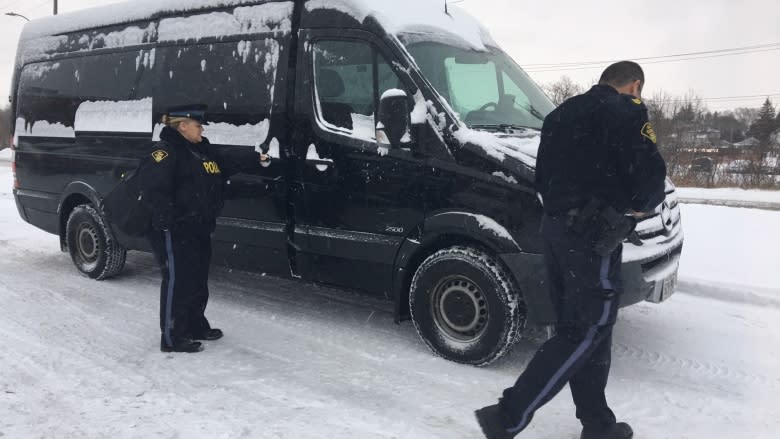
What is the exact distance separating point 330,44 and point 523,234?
1.93 meters

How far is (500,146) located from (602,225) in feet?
3.65

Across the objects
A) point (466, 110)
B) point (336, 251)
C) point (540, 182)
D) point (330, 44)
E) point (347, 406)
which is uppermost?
point (330, 44)

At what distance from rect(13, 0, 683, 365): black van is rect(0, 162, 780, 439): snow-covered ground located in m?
0.43

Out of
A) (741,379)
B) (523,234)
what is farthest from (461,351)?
(741,379)

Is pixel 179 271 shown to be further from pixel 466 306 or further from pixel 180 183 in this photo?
pixel 466 306

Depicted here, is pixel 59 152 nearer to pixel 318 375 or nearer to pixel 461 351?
A: pixel 318 375

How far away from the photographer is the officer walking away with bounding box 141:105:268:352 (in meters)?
3.95

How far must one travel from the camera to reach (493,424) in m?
2.87

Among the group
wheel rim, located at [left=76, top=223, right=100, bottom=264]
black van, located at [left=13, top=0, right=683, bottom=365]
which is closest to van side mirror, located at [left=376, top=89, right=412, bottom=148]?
black van, located at [left=13, top=0, right=683, bottom=365]

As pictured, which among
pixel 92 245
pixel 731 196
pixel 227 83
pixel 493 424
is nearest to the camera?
pixel 493 424

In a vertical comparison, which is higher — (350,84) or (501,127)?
(350,84)

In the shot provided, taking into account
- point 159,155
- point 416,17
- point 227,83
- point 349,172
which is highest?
point 416,17

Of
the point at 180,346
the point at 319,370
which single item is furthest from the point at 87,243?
the point at 319,370

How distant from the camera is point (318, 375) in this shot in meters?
3.75
